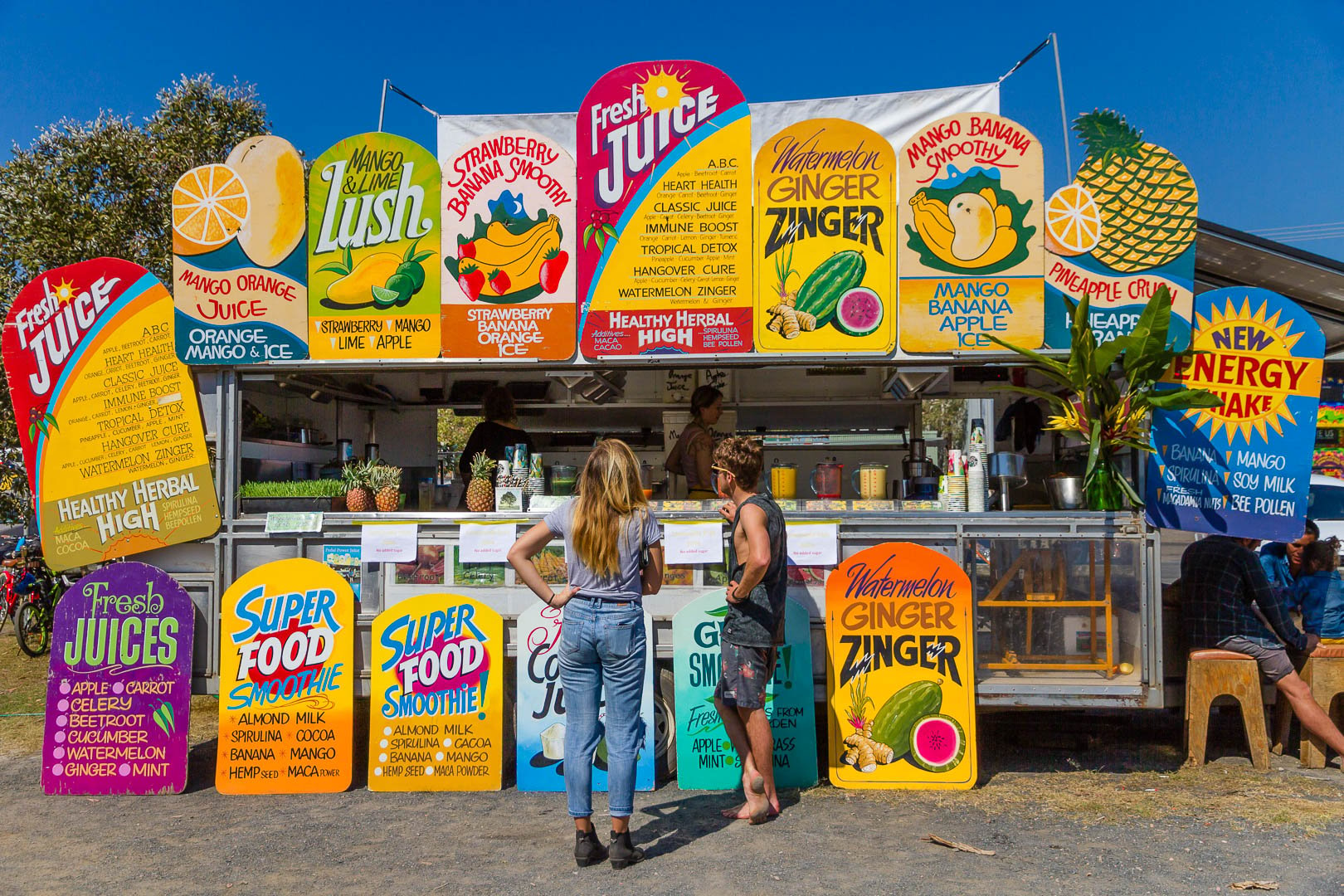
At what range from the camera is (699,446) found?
6.14 metres

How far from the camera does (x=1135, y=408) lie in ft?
16.6

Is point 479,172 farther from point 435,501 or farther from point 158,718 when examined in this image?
point 158,718

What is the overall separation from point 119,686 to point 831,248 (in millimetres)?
4456

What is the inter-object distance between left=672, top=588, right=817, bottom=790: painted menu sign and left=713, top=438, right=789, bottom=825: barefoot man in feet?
1.51

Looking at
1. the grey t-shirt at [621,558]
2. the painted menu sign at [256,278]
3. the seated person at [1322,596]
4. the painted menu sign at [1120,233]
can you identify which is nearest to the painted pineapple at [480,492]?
the painted menu sign at [256,278]

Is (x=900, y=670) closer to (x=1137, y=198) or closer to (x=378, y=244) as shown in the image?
(x=1137, y=198)

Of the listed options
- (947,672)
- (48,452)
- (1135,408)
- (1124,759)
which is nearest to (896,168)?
(1135,408)

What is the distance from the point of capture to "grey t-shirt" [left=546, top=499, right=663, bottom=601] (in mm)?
3877

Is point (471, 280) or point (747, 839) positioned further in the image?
point (471, 280)

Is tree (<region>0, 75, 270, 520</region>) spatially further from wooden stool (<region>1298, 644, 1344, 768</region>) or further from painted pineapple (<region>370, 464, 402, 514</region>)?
wooden stool (<region>1298, 644, 1344, 768</region>)

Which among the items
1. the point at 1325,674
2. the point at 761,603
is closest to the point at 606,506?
the point at 761,603

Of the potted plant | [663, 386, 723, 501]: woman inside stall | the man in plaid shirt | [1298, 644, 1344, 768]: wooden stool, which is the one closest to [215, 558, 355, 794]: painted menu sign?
[663, 386, 723, 501]: woman inside stall

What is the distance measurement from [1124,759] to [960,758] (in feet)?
4.25

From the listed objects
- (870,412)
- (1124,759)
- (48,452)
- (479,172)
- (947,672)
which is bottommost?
(1124,759)
